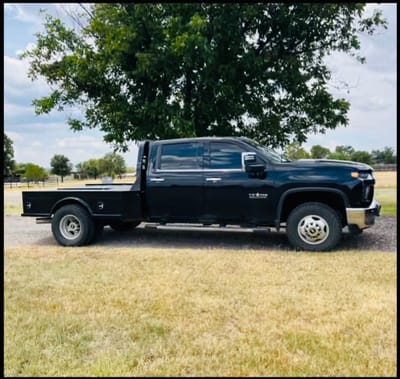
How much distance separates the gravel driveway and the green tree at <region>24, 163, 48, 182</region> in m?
43.4

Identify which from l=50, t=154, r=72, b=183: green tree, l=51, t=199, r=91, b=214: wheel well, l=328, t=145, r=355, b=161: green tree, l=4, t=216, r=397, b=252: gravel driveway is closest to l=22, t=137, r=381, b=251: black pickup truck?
l=51, t=199, r=91, b=214: wheel well

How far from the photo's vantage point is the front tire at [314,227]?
249 inches

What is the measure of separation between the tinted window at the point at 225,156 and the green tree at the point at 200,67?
2.48 m

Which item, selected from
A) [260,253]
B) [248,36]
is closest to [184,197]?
[260,253]

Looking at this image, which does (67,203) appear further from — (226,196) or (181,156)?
(226,196)

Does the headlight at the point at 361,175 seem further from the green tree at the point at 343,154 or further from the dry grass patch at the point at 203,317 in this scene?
the green tree at the point at 343,154

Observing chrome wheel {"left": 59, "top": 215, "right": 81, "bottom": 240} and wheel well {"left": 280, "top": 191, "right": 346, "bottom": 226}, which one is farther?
chrome wheel {"left": 59, "top": 215, "right": 81, "bottom": 240}

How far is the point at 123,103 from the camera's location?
33.6 feet

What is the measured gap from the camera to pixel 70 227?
7438 mm

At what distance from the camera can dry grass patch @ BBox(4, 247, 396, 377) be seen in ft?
9.24

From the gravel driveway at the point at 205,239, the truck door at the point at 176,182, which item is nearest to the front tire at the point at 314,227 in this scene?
the gravel driveway at the point at 205,239

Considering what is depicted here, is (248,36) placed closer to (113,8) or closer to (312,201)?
(113,8)

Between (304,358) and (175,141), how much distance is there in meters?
5.03

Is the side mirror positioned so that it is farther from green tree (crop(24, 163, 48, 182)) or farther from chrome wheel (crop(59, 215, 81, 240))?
green tree (crop(24, 163, 48, 182))
